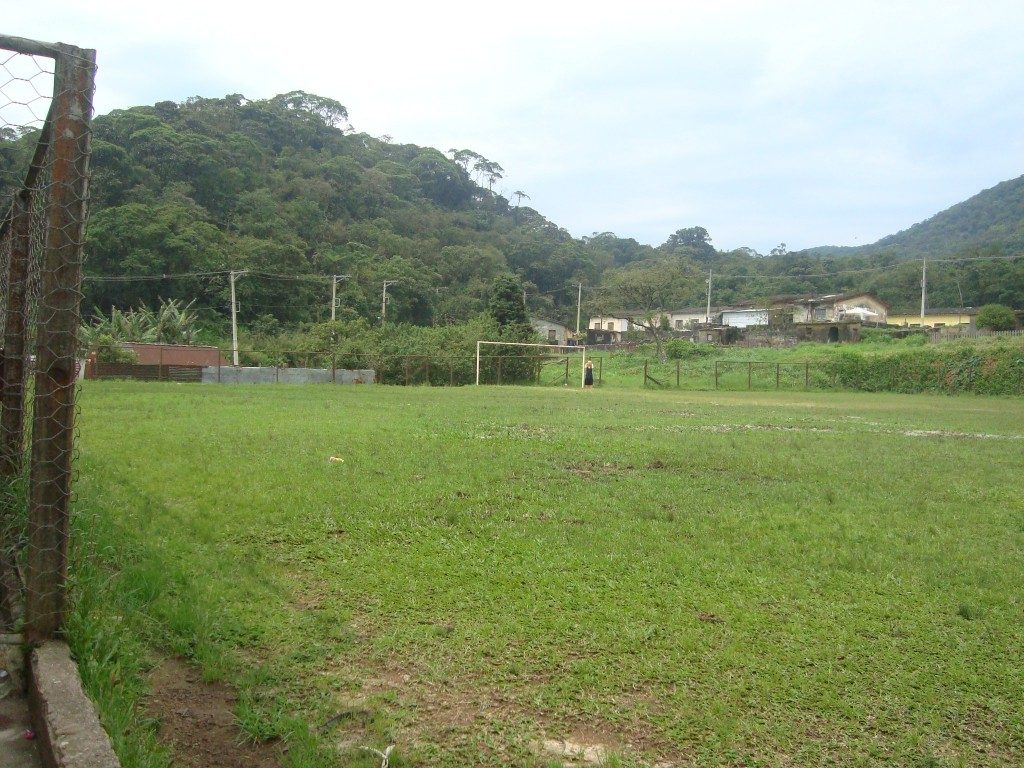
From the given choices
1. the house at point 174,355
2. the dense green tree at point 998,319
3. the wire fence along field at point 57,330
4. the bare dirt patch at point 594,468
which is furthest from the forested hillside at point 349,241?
the wire fence along field at point 57,330

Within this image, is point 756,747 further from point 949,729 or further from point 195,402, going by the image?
point 195,402

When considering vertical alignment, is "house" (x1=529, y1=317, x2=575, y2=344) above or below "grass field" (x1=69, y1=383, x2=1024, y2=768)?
above

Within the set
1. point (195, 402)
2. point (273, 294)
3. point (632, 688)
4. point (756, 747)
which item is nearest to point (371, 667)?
point (632, 688)

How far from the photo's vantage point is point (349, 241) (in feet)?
227

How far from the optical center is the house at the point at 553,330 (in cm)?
7339

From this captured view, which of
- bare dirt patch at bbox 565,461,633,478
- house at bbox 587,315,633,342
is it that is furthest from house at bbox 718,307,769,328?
bare dirt patch at bbox 565,461,633,478

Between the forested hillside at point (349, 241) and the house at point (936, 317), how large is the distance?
1720 mm

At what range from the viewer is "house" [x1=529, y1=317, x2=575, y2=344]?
73.4 meters

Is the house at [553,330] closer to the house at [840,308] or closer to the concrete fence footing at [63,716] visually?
the house at [840,308]

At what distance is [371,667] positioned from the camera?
3.28 metres

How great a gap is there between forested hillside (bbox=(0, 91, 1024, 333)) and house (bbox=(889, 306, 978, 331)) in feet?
5.64

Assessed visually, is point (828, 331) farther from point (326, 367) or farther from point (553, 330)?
point (326, 367)

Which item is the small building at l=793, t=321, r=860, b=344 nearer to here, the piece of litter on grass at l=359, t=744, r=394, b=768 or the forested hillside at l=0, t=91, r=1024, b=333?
the forested hillside at l=0, t=91, r=1024, b=333

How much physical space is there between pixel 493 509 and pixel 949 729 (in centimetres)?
383
